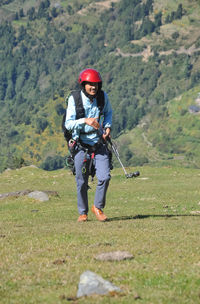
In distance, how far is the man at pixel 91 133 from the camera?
14.7 metres

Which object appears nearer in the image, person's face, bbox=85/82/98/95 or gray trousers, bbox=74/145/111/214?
person's face, bbox=85/82/98/95

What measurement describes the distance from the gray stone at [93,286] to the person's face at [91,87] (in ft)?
24.3

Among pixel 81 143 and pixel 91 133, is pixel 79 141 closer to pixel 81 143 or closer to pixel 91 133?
pixel 81 143

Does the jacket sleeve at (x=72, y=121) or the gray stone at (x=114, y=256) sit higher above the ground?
the jacket sleeve at (x=72, y=121)

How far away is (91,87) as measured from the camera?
14.7 meters

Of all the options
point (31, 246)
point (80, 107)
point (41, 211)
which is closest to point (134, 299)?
point (31, 246)

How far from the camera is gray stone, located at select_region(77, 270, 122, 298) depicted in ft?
24.8

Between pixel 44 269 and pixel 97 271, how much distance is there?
870mm

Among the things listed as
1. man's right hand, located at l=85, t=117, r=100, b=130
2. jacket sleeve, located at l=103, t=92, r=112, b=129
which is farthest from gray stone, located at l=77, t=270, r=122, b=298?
jacket sleeve, located at l=103, t=92, r=112, b=129

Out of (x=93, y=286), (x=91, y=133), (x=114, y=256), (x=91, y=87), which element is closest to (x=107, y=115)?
(x=91, y=133)

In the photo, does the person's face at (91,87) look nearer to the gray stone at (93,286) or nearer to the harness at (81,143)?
the harness at (81,143)

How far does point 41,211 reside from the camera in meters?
21.5

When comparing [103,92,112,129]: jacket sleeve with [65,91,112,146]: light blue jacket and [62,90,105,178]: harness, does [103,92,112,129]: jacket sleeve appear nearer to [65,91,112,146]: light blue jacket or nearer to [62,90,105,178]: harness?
[65,91,112,146]: light blue jacket

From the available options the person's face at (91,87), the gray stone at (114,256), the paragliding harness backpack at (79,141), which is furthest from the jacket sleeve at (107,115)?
the gray stone at (114,256)
